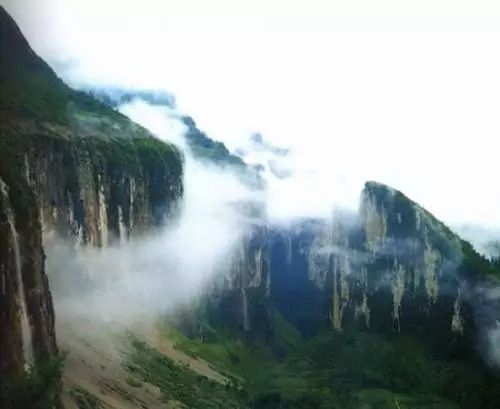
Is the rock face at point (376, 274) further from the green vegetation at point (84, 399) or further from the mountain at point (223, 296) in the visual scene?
the green vegetation at point (84, 399)

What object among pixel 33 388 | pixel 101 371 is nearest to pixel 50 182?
pixel 101 371

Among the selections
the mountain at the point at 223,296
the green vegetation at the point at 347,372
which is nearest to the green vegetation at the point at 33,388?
the mountain at the point at 223,296

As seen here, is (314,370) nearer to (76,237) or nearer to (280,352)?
(280,352)

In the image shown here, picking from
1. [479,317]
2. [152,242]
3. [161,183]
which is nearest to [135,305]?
[152,242]

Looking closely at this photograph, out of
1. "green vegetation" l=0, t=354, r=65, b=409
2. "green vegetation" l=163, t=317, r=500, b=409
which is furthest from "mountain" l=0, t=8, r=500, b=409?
"green vegetation" l=163, t=317, r=500, b=409

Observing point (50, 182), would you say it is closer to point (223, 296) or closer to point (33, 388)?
point (33, 388)
